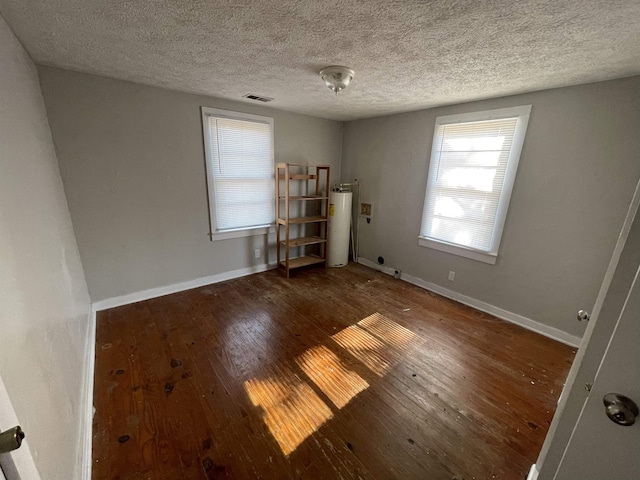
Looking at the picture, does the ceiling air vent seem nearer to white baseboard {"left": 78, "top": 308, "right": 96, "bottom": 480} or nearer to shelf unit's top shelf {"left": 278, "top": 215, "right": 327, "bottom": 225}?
shelf unit's top shelf {"left": 278, "top": 215, "right": 327, "bottom": 225}

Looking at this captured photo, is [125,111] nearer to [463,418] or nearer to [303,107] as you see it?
[303,107]

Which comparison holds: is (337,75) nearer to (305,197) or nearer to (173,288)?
(305,197)

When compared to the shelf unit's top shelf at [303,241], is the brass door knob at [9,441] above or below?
A: above

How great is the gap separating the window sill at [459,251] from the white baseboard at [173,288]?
2.20 meters

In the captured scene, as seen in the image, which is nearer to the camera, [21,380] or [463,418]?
[21,380]

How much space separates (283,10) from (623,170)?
104 inches

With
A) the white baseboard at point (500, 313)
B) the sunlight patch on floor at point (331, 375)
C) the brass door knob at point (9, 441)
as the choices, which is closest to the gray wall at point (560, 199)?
the white baseboard at point (500, 313)

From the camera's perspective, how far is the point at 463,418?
154 centimetres

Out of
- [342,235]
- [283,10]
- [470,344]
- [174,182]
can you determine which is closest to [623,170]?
[470,344]

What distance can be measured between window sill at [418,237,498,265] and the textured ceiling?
1.58 metres

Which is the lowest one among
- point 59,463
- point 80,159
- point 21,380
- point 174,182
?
point 59,463

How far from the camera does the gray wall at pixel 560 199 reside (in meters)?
1.91

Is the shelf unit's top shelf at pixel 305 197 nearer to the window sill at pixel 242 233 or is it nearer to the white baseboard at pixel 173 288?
the window sill at pixel 242 233

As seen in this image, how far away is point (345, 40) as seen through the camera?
1.46 meters
